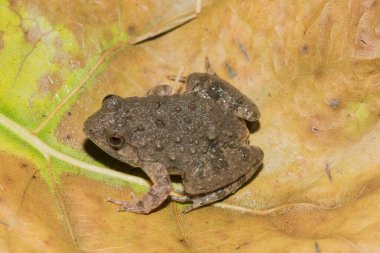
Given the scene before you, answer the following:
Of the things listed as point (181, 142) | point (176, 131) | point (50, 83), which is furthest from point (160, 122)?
point (50, 83)

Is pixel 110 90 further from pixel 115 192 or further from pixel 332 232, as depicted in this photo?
pixel 332 232

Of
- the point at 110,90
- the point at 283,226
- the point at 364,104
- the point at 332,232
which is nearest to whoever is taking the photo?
the point at 332,232

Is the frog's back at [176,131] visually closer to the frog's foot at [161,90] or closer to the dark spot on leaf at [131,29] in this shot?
the frog's foot at [161,90]

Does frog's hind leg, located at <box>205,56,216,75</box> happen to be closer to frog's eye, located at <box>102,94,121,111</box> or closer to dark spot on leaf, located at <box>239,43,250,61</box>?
dark spot on leaf, located at <box>239,43,250,61</box>

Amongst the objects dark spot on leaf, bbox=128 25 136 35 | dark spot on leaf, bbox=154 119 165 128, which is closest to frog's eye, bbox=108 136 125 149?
dark spot on leaf, bbox=154 119 165 128

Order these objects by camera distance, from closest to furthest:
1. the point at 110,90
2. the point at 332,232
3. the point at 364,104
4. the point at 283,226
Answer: the point at 332,232 → the point at 283,226 → the point at 364,104 → the point at 110,90

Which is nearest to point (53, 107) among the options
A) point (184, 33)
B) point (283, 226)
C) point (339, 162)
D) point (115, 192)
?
point (115, 192)

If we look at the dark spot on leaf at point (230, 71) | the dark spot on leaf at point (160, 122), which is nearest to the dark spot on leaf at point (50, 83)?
the dark spot on leaf at point (160, 122)
